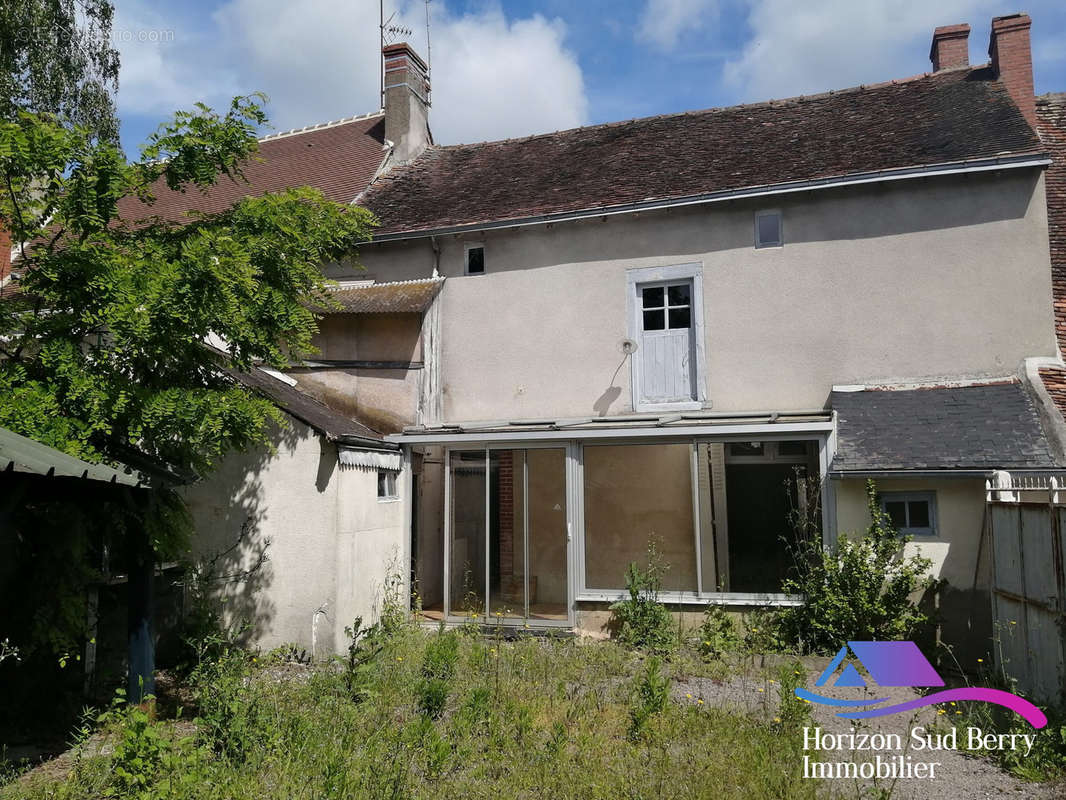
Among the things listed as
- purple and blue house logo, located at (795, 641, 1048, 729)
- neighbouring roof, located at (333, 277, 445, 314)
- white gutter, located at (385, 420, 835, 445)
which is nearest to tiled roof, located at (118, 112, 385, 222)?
neighbouring roof, located at (333, 277, 445, 314)

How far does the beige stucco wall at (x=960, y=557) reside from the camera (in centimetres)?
852

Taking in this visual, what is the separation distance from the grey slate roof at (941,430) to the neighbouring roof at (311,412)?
593 centimetres

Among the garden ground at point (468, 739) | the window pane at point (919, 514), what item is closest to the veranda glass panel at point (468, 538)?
the garden ground at point (468, 739)

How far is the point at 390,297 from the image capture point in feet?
38.6

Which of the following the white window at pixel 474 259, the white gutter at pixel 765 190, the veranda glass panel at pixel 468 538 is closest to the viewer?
the white gutter at pixel 765 190

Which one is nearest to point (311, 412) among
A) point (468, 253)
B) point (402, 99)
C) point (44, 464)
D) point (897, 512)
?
point (468, 253)

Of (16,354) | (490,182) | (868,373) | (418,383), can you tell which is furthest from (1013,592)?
(490,182)

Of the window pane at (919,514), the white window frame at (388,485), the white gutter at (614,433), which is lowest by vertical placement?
the window pane at (919,514)

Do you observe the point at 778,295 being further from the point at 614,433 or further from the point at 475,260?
the point at 475,260

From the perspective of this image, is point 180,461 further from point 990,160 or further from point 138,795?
point 990,160

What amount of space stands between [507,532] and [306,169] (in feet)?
31.6

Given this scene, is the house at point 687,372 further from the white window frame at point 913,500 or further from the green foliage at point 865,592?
the green foliage at point 865,592

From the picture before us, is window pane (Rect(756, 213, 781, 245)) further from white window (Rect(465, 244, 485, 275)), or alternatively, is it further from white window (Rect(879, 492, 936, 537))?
white window (Rect(465, 244, 485, 275))

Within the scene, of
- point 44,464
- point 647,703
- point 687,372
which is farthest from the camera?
point 687,372
